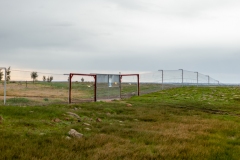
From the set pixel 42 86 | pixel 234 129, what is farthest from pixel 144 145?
pixel 42 86

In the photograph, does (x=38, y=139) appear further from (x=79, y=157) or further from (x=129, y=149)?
(x=129, y=149)

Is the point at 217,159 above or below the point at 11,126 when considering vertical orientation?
below

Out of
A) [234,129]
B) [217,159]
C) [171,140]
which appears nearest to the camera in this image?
[217,159]

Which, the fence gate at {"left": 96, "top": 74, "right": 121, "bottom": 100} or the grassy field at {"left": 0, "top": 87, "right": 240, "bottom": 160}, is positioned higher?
the fence gate at {"left": 96, "top": 74, "right": 121, "bottom": 100}

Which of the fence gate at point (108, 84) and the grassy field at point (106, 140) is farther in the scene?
the fence gate at point (108, 84)

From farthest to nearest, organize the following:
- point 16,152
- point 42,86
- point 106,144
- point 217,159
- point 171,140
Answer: point 42,86 < point 171,140 < point 106,144 < point 217,159 < point 16,152

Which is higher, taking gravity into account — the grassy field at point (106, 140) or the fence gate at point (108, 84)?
the fence gate at point (108, 84)

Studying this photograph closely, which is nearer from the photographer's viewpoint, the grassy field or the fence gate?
the grassy field

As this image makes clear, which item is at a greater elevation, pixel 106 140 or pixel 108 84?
pixel 108 84

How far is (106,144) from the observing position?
8.45 m

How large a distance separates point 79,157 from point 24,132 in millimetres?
2702

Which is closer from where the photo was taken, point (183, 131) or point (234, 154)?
point (234, 154)

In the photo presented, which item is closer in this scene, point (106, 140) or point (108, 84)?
point (106, 140)

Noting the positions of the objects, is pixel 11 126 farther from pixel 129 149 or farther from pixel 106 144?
pixel 129 149
